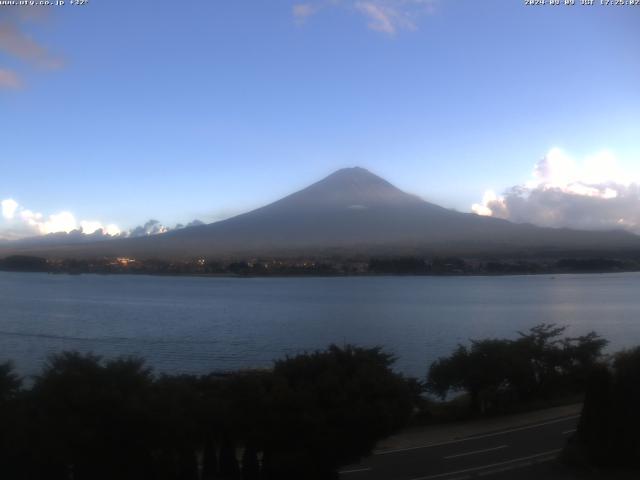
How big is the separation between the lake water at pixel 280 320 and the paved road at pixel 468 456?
6.12 m

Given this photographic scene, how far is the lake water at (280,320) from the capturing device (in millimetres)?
18688

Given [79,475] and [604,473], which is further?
[604,473]

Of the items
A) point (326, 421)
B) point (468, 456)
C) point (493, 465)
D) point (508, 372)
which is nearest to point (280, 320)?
point (508, 372)

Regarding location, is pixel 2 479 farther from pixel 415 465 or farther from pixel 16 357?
pixel 16 357

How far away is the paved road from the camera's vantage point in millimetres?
7383

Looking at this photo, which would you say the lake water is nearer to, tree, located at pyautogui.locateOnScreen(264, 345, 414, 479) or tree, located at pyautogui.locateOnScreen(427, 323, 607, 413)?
tree, located at pyautogui.locateOnScreen(427, 323, 607, 413)

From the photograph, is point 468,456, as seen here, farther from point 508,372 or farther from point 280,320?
point 280,320

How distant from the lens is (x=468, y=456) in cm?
815

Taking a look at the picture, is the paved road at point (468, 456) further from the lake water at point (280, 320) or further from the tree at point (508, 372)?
the lake water at point (280, 320)

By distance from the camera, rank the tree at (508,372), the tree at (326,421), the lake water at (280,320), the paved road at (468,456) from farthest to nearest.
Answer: the lake water at (280,320), the tree at (508,372), the paved road at (468,456), the tree at (326,421)

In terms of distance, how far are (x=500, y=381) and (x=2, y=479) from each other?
8.75 metres

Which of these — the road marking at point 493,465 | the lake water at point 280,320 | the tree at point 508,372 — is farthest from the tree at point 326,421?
the lake water at point 280,320

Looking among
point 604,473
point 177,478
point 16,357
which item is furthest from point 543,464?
point 16,357

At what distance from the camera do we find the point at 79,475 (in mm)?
5875
